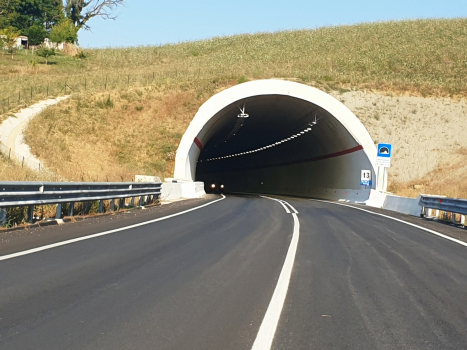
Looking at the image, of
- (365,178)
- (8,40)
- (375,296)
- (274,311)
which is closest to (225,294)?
(274,311)

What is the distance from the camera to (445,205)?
2003 centimetres

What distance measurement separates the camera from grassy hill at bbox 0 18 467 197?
36.6 metres

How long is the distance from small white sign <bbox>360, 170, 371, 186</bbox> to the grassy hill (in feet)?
38.2

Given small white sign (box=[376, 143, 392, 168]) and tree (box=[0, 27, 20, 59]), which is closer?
small white sign (box=[376, 143, 392, 168])

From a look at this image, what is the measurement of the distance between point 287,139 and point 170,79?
1069 cm

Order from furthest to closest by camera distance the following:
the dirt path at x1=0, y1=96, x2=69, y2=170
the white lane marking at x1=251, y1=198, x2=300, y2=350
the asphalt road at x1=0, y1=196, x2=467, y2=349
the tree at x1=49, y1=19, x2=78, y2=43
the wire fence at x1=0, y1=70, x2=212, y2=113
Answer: the tree at x1=49, y1=19, x2=78, y2=43 < the wire fence at x1=0, y1=70, x2=212, y2=113 < the dirt path at x1=0, y1=96, x2=69, y2=170 < the asphalt road at x1=0, y1=196, x2=467, y2=349 < the white lane marking at x1=251, y1=198, x2=300, y2=350

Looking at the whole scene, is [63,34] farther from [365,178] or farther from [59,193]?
[59,193]

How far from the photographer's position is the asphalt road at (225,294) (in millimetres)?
5371

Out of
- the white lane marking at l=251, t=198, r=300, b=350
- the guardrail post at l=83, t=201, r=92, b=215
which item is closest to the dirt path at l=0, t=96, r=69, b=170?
the guardrail post at l=83, t=201, r=92, b=215

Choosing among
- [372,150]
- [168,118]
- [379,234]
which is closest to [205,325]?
[379,234]

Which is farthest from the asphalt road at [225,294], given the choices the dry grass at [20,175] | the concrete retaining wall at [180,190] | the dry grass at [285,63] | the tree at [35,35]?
the tree at [35,35]

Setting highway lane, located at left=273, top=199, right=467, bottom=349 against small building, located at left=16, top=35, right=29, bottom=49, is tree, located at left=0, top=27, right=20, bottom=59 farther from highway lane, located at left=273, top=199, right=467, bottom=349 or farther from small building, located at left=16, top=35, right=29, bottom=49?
highway lane, located at left=273, top=199, right=467, bottom=349

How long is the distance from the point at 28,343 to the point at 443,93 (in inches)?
1831

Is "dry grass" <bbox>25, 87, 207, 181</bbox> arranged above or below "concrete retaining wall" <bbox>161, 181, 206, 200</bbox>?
above
